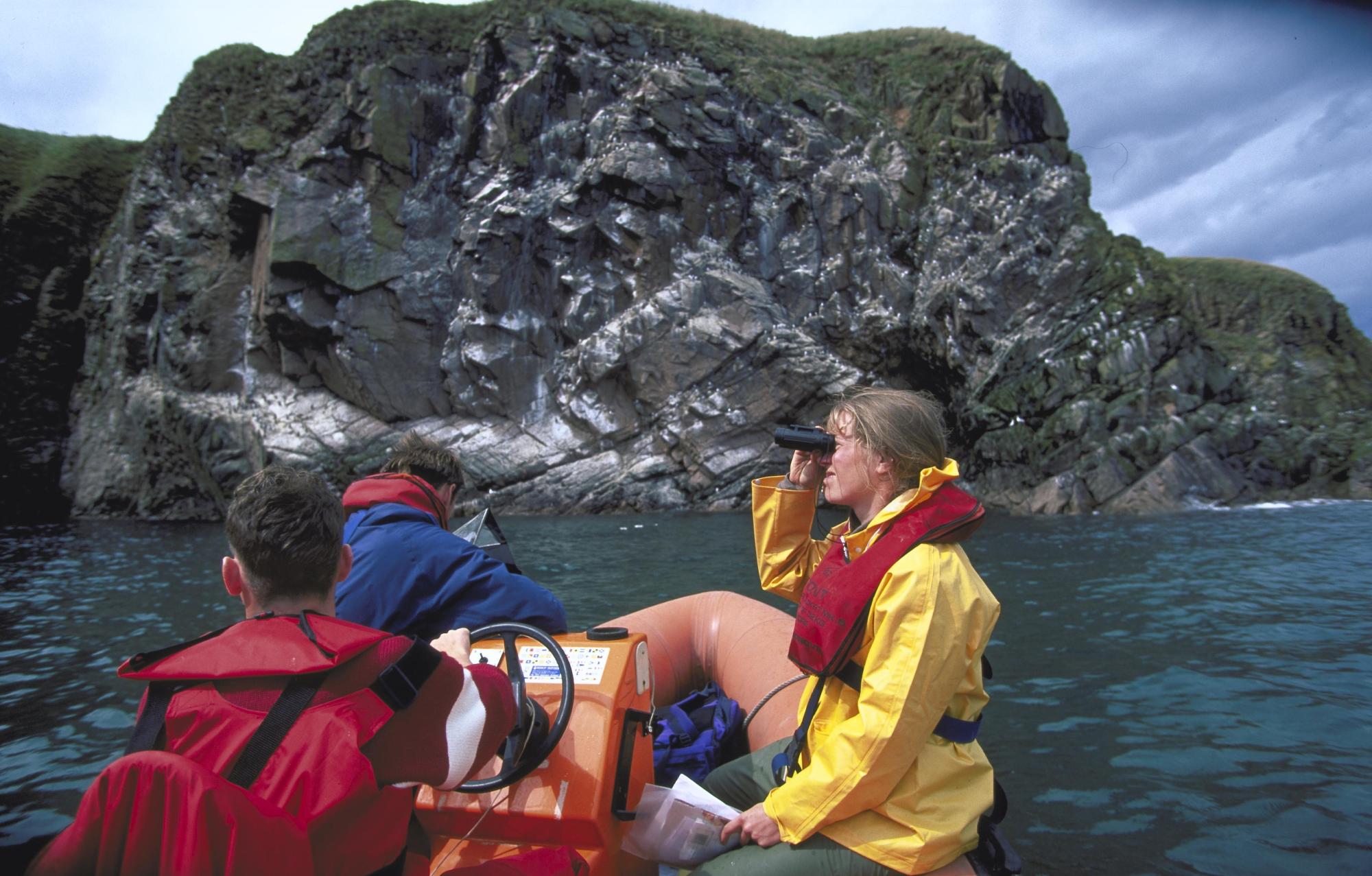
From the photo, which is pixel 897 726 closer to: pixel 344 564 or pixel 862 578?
pixel 862 578

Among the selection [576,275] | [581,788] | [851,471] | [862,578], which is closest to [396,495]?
[581,788]

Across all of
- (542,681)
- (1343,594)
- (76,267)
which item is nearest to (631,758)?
(542,681)

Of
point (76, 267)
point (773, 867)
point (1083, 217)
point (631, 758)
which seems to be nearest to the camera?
point (773, 867)

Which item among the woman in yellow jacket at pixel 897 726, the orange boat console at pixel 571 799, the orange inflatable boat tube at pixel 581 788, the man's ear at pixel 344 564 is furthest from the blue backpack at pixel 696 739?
the man's ear at pixel 344 564

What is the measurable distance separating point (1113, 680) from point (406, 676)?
5.79 m

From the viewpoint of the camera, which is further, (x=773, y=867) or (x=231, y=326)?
(x=231, y=326)

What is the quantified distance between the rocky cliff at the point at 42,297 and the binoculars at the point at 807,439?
112ft

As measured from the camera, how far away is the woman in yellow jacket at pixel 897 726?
1.98 meters

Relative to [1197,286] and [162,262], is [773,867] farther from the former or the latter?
[1197,286]

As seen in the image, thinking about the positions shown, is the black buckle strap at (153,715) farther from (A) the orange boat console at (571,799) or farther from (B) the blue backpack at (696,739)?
(B) the blue backpack at (696,739)

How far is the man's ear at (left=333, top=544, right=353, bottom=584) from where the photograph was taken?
1.94 m

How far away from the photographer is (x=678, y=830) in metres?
2.36

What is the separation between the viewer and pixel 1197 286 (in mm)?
65625

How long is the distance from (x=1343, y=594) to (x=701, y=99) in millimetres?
25895
